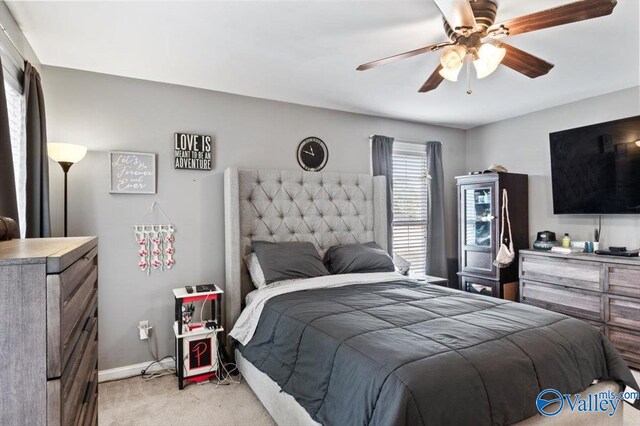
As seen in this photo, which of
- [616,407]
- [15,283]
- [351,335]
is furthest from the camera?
[616,407]

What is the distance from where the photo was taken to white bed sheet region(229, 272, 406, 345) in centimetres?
273

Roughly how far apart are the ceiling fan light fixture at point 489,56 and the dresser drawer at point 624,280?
234 centimetres

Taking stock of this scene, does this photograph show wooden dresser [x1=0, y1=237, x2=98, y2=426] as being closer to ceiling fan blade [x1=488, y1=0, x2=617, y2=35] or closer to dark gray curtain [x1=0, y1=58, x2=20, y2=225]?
dark gray curtain [x1=0, y1=58, x2=20, y2=225]

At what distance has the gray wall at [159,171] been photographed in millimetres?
2936

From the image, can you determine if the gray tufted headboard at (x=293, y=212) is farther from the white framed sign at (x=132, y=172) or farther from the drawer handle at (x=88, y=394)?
the drawer handle at (x=88, y=394)

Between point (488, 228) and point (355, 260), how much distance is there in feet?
5.69

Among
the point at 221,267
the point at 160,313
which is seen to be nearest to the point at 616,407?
the point at 221,267

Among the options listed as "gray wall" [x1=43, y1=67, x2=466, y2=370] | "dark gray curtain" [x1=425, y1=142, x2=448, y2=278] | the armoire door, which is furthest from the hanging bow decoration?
the armoire door

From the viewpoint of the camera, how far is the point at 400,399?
1357mm

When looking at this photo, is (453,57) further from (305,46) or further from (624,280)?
(624,280)

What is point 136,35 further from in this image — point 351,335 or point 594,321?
point 594,321

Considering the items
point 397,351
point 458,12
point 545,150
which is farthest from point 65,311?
point 545,150

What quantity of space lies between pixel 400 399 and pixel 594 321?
292 centimetres

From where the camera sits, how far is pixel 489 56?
1.95m
